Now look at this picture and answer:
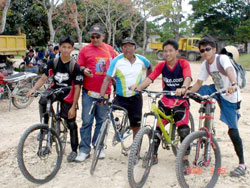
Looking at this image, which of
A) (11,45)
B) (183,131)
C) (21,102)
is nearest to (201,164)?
(183,131)

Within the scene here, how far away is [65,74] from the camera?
13.2 feet

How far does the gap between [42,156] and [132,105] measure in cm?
142

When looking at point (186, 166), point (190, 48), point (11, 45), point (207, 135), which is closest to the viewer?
point (207, 135)

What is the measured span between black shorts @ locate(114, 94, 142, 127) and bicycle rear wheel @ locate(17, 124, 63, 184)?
3.37ft

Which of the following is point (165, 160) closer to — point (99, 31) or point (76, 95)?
point (76, 95)

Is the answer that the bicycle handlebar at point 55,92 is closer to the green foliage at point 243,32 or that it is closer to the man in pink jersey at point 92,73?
the man in pink jersey at point 92,73

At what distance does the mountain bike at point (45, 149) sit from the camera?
357 cm

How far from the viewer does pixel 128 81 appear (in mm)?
4129

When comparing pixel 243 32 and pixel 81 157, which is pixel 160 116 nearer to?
pixel 81 157

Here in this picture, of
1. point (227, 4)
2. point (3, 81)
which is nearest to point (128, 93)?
point (3, 81)

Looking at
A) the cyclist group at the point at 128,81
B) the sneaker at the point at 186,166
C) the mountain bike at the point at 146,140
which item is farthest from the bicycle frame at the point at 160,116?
the sneaker at the point at 186,166

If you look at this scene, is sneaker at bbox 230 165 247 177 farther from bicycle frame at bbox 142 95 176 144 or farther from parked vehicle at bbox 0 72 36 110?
parked vehicle at bbox 0 72 36 110

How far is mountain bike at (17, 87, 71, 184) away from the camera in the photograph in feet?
11.7

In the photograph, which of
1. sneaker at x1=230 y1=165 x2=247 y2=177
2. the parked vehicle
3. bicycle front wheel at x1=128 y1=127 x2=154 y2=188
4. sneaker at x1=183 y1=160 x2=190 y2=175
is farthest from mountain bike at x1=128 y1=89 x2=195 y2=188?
the parked vehicle
